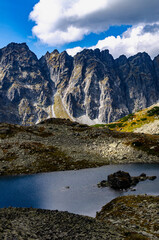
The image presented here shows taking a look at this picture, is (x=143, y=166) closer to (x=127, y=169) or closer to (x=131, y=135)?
(x=127, y=169)

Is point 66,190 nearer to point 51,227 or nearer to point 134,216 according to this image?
point 134,216

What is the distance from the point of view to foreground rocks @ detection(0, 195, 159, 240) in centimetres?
2592

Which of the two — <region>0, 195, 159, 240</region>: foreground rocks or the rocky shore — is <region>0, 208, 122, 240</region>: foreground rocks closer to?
<region>0, 195, 159, 240</region>: foreground rocks

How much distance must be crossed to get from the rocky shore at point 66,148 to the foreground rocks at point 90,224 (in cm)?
4395

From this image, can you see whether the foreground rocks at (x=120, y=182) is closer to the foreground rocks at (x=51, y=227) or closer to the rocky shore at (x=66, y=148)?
the rocky shore at (x=66, y=148)

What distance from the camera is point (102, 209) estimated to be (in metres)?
42.2

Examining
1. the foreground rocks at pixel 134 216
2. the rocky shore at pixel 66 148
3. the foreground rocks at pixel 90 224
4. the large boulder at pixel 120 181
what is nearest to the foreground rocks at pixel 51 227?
the foreground rocks at pixel 90 224

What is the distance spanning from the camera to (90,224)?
31.1 metres

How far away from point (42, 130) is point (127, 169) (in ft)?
171

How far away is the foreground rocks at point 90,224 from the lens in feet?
85.0

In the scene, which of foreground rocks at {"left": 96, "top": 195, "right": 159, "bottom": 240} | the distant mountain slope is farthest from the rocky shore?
the distant mountain slope

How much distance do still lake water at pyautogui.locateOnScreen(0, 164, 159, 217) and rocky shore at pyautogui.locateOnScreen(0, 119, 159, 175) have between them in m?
7.55

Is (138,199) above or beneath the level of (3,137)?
beneath

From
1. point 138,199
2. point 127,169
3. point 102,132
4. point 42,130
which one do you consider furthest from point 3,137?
point 138,199
